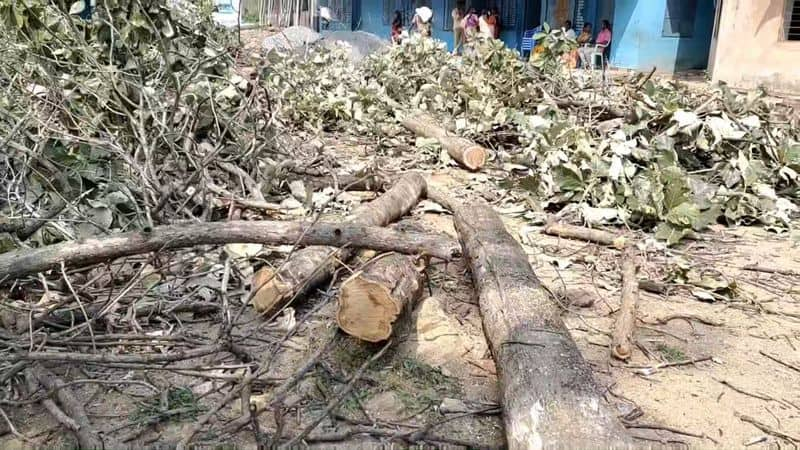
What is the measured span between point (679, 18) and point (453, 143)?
952 cm

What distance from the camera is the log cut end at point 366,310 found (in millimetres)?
2385

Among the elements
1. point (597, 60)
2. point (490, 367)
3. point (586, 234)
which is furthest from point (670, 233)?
point (597, 60)

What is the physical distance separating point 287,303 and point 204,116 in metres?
2.21

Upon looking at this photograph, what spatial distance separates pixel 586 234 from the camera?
4066 millimetres

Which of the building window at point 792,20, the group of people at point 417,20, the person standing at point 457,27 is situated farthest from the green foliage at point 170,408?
the person standing at point 457,27

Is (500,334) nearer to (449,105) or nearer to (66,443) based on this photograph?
(66,443)

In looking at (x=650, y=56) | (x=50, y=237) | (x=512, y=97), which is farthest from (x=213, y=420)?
(x=650, y=56)

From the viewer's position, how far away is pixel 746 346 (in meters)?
2.82

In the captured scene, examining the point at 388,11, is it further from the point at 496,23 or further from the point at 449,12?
the point at 496,23

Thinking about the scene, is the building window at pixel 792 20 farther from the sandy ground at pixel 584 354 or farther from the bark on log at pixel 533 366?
the bark on log at pixel 533 366

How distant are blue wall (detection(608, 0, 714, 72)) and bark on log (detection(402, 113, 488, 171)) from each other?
27.4 feet

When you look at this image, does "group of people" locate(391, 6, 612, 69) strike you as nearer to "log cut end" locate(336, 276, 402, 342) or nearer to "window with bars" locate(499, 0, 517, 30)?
"window with bars" locate(499, 0, 517, 30)

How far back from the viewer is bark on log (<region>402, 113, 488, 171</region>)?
5961 millimetres

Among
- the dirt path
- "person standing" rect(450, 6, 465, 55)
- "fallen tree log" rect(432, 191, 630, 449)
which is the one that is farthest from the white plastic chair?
"fallen tree log" rect(432, 191, 630, 449)
